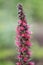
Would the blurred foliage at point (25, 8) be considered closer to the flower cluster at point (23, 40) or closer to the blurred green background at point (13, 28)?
the blurred green background at point (13, 28)

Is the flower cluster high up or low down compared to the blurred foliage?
down

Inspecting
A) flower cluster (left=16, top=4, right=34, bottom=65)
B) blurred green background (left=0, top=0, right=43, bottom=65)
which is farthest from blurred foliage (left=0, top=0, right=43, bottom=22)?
flower cluster (left=16, top=4, right=34, bottom=65)

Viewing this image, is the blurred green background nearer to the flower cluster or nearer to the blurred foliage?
the blurred foliage

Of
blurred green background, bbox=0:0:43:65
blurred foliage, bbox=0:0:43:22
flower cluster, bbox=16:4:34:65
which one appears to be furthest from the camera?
blurred foliage, bbox=0:0:43:22

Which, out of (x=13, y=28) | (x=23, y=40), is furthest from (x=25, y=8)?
(x=23, y=40)

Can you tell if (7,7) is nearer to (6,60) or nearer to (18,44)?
(6,60)

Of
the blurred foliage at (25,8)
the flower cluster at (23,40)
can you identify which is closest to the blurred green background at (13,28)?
the blurred foliage at (25,8)

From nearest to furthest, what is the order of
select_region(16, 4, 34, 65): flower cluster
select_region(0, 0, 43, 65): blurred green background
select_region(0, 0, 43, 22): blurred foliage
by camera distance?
select_region(16, 4, 34, 65): flower cluster, select_region(0, 0, 43, 65): blurred green background, select_region(0, 0, 43, 22): blurred foliage
